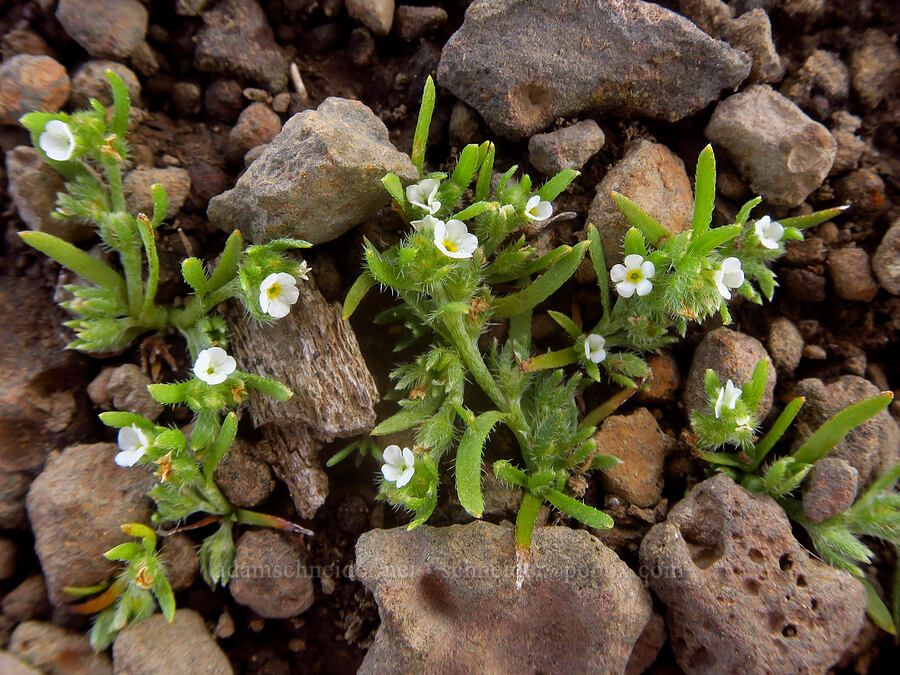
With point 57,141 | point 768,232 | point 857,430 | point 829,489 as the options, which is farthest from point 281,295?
point 857,430

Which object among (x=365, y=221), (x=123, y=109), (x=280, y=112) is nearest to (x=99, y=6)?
(x=123, y=109)

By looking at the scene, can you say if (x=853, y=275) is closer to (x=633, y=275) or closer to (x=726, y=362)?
(x=726, y=362)

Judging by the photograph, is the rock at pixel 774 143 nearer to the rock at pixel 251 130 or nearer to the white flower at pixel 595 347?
the white flower at pixel 595 347

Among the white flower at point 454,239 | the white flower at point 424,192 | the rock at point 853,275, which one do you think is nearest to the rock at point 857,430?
the rock at point 853,275

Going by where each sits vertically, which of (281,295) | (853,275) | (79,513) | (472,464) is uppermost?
(853,275)

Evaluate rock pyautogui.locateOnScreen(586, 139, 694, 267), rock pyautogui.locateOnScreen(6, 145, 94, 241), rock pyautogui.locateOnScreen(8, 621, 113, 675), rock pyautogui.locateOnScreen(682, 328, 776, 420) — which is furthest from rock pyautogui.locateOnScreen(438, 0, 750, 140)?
rock pyautogui.locateOnScreen(8, 621, 113, 675)

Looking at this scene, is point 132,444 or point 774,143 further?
point 774,143

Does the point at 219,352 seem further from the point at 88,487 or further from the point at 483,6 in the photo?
the point at 483,6
